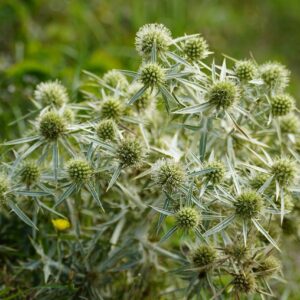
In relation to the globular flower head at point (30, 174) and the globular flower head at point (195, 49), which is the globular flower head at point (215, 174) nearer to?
the globular flower head at point (195, 49)

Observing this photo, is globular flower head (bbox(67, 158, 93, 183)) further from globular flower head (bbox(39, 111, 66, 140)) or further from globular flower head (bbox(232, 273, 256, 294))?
globular flower head (bbox(232, 273, 256, 294))

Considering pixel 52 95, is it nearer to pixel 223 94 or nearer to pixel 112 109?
pixel 112 109

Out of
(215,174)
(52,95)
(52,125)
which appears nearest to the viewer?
(215,174)

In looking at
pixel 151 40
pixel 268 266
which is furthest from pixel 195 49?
pixel 268 266

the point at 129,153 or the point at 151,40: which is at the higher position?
the point at 151,40

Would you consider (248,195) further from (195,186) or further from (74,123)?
(74,123)

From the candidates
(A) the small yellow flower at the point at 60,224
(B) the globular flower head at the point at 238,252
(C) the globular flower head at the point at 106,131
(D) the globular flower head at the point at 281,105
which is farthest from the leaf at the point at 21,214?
(D) the globular flower head at the point at 281,105

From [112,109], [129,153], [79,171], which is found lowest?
[79,171]

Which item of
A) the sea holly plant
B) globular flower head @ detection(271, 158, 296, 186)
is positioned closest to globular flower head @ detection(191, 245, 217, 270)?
the sea holly plant
